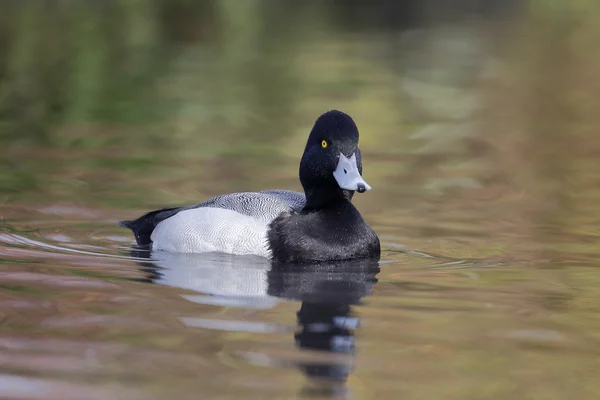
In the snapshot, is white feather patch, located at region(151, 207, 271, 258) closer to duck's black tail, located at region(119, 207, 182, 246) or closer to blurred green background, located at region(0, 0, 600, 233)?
duck's black tail, located at region(119, 207, 182, 246)

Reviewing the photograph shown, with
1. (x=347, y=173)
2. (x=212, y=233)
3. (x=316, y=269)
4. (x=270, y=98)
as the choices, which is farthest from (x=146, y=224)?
(x=270, y=98)

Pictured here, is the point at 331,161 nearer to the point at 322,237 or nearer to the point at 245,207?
the point at 322,237

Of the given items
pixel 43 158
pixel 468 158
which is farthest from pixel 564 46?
pixel 43 158

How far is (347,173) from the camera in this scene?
25.7 feet

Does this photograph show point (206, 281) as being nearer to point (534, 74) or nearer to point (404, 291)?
point (404, 291)

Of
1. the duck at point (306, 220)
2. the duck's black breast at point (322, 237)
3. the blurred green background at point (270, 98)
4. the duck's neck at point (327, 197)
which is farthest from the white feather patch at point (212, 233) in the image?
the blurred green background at point (270, 98)

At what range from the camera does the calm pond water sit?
518cm

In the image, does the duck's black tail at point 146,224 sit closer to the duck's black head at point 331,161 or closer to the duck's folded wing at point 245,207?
the duck's folded wing at point 245,207

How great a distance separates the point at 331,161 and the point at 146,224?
156 centimetres

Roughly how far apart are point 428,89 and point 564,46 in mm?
7270

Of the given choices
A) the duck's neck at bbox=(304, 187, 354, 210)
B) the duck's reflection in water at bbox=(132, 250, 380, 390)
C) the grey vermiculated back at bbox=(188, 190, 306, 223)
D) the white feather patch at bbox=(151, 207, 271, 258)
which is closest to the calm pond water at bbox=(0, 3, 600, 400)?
the duck's reflection in water at bbox=(132, 250, 380, 390)

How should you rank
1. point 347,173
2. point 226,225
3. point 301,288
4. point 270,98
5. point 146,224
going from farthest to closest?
point 270,98, point 146,224, point 226,225, point 347,173, point 301,288

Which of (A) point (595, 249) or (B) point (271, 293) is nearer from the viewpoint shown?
(B) point (271, 293)

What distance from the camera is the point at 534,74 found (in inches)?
815
